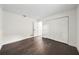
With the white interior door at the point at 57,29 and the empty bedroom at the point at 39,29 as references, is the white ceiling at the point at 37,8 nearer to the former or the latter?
the empty bedroom at the point at 39,29

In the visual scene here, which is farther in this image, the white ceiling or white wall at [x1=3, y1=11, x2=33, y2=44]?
white wall at [x1=3, y1=11, x2=33, y2=44]

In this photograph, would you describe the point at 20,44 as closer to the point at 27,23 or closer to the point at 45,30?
the point at 27,23

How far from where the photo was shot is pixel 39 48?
182 centimetres

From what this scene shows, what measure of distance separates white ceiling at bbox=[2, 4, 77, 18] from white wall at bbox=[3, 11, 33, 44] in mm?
129

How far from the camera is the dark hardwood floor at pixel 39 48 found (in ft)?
5.80

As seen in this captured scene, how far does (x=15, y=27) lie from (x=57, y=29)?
41.2 inches

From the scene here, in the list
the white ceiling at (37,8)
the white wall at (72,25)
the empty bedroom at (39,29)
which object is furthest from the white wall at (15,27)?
the white wall at (72,25)

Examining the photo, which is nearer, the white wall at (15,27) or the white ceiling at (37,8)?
the white ceiling at (37,8)

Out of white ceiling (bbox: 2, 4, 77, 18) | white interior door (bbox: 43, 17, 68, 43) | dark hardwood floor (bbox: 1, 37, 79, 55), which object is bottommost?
dark hardwood floor (bbox: 1, 37, 79, 55)

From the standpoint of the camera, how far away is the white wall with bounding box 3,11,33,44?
1856mm

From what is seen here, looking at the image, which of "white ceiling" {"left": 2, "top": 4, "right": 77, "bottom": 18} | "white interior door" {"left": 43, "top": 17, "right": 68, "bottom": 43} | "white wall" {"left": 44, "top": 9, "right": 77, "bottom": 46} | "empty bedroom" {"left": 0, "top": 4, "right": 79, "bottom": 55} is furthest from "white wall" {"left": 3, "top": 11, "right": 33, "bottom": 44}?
"white wall" {"left": 44, "top": 9, "right": 77, "bottom": 46}

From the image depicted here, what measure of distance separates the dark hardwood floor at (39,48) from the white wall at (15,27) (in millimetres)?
153

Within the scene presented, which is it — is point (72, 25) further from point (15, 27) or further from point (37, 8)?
point (15, 27)

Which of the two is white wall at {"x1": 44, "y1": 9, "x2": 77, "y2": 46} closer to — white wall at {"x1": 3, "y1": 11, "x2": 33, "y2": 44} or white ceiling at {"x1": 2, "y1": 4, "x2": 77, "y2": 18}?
white ceiling at {"x1": 2, "y1": 4, "x2": 77, "y2": 18}
